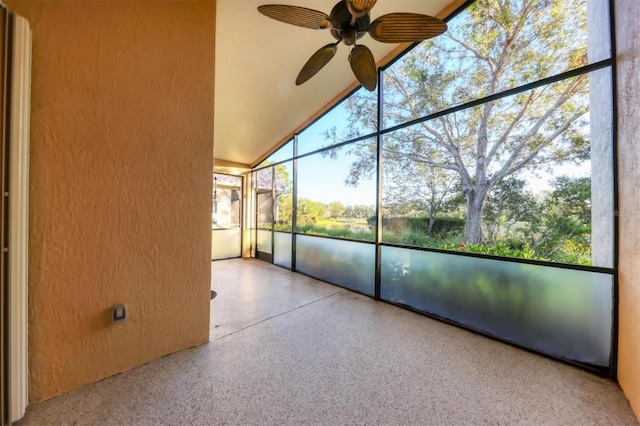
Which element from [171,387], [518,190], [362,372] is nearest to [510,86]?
[518,190]

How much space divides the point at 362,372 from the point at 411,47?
3985mm

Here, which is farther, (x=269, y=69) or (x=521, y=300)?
(x=269, y=69)

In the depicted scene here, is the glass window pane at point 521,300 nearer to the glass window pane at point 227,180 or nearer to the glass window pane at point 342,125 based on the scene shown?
the glass window pane at point 342,125

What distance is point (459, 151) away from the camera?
110 inches

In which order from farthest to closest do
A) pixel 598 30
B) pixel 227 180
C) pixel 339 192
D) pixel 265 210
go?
pixel 227 180 → pixel 265 210 → pixel 339 192 → pixel 598 30

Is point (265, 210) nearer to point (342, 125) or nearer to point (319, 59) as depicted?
point (342, 125)

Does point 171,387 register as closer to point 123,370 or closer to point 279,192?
point 123,370

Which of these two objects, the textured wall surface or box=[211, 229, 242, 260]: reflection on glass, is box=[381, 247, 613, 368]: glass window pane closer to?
the textured wall surface

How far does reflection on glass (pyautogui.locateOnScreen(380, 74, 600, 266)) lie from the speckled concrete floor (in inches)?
42.1

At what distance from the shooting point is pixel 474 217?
8.56 feet

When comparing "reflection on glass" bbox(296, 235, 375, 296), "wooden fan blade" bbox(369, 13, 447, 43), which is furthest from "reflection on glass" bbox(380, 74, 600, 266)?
"wooden fan blade" bbox(369, 13, 447, 43)

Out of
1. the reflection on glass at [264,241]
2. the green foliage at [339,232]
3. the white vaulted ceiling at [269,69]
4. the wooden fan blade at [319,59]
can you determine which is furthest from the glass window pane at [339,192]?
the wooden fan blade at [319,59]

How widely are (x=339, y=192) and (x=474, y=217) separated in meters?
2.18

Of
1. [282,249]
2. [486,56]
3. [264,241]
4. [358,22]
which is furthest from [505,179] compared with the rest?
[264,241]
